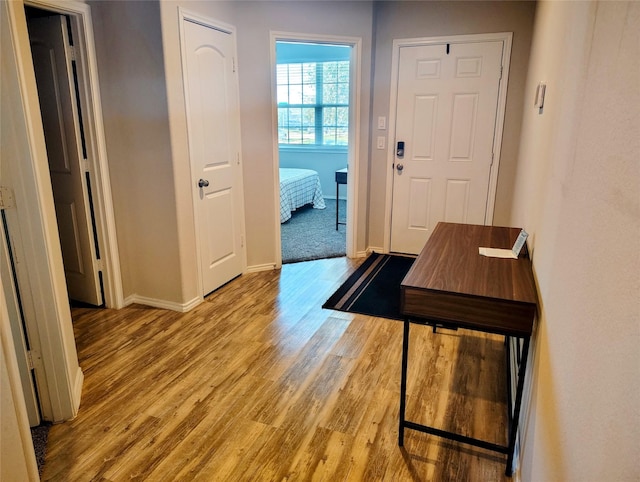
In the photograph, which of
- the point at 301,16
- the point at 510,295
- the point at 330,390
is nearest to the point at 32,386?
the point at 330,390

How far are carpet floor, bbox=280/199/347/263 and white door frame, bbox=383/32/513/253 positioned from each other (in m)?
0.77

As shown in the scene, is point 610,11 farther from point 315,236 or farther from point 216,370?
point 315,236

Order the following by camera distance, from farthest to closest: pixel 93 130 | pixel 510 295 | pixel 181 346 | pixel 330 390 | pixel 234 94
Result: pixel 234 94 < pixel 93 130 < pixel 181 346 < pixel 330 390 < pixel 510 295

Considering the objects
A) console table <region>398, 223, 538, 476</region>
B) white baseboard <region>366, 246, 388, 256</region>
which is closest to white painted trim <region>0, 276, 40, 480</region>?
console table <region>398, 223, 538, 476</region>

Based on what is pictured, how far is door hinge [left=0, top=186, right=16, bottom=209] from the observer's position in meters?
1.75

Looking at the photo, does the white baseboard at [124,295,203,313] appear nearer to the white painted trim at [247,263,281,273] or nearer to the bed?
the white painted trim at [247,263,281,273]

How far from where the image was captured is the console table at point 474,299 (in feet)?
5.00

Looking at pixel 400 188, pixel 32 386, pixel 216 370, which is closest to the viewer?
pixel 32 386

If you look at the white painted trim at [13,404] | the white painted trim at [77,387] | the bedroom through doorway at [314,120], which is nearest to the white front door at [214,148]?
the white painted trim at [77,387]

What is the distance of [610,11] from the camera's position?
891 mm

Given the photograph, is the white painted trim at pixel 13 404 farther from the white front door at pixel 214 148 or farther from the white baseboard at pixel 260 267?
the white baseboard at pixel 260 267

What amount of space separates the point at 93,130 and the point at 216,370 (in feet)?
6.03

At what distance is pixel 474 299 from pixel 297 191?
15.8ft

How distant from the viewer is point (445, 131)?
3988 millimetres
